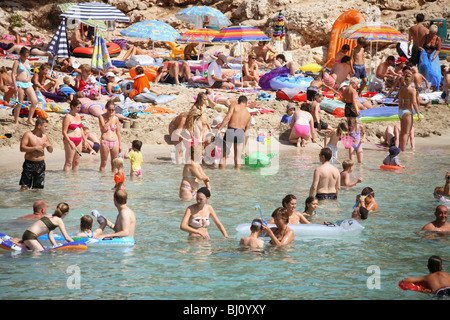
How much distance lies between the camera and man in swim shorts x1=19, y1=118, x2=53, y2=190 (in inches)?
407

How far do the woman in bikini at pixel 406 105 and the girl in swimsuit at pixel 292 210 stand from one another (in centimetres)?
680

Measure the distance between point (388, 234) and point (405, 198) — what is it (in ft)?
7.61

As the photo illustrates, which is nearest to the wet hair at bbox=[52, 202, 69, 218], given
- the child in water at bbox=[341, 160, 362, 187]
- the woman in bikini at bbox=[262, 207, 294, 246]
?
the woman in bikini at bbox=[262, 207, 294, 246]

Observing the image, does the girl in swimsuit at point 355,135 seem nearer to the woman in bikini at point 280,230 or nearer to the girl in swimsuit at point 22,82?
the woman in bikini at point 280,230

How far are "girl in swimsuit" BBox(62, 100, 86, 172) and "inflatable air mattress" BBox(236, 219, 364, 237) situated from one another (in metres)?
4.74

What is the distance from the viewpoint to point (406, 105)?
47.4ft

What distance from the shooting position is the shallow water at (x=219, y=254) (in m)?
6.62

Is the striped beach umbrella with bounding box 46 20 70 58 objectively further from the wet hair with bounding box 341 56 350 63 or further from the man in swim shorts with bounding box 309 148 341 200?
the man in swim shorts with bounding box 309 148 341 200

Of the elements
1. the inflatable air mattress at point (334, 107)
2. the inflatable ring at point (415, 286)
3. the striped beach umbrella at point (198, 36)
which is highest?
the striped beach umbrella at point (198, 36)

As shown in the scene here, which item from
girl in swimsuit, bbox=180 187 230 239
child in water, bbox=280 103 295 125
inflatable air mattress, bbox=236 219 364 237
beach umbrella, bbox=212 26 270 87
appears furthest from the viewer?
beach umbrella, bbox=212 26 270 87

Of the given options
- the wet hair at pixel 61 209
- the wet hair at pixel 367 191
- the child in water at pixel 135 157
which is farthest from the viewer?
the child in water at pixel 135 157

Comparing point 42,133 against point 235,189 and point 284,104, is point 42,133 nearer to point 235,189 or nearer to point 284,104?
point 235,189

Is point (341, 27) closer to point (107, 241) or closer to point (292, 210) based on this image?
point (292, 210)

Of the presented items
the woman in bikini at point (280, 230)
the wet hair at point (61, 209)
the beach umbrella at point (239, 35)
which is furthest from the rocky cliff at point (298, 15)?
the wet hair at point (61, 209)
